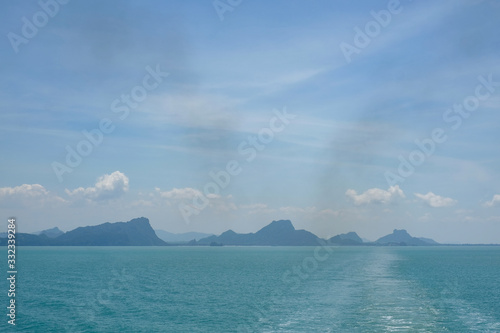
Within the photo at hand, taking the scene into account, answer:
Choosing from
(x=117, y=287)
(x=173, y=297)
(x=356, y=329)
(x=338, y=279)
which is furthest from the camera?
(x=338, y=279)

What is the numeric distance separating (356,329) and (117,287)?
7262 cm

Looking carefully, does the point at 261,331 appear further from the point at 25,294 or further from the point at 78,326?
the point at 25,294

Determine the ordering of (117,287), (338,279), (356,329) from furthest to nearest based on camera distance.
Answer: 1. (338,279)
2. (117,287)
3. (356,329)

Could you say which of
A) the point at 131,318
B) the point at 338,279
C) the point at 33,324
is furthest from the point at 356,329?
the point at 338,279

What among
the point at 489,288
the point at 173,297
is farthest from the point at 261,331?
the point at 489,288

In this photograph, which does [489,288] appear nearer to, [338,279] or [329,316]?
[338,279]

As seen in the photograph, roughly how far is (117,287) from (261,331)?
6245 centimetres

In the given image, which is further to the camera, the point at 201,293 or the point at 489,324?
the point at 201,293

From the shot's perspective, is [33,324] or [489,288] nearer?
[33,324]

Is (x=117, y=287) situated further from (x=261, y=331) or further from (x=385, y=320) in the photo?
(x=385, y=320)

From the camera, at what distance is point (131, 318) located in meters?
72.2

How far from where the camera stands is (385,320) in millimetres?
69188

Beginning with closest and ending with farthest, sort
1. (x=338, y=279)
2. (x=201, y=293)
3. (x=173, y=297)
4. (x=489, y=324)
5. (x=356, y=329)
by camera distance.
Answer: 1. (x=356, y=329)
2. (x=489, y=324)
3. (x=173, y=297)
4. (x=201, y=293)
5. (x=338, y=279)

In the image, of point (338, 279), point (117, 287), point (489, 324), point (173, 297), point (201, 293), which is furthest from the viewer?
point (338, 279)
